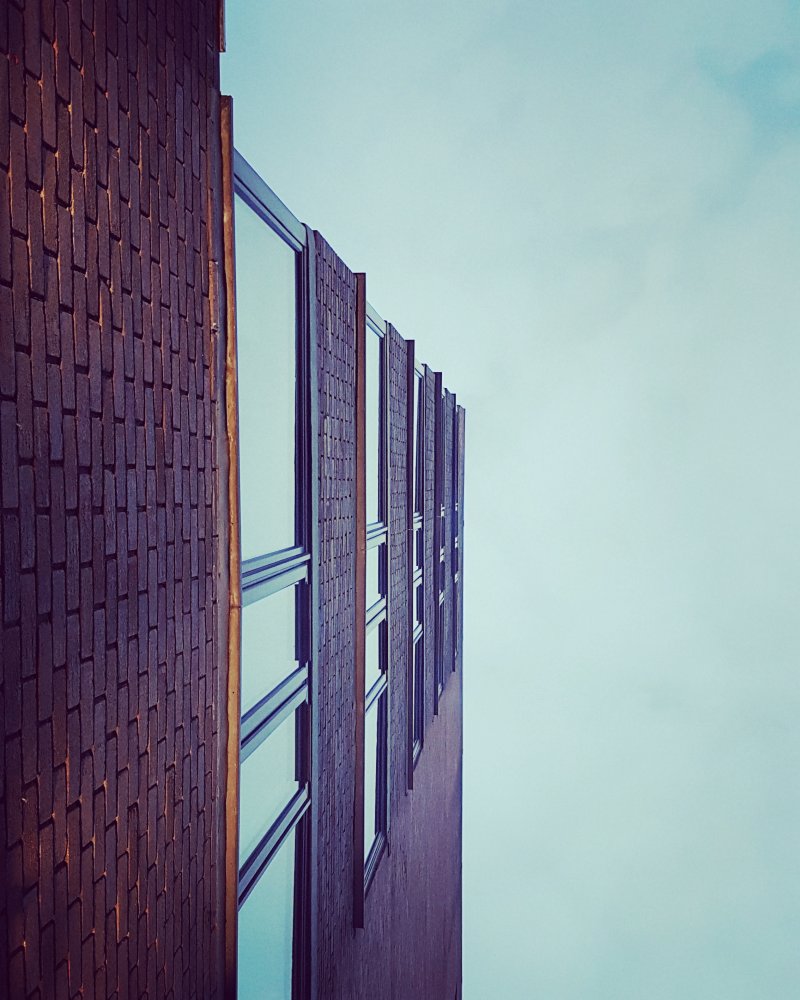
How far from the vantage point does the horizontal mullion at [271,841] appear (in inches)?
204

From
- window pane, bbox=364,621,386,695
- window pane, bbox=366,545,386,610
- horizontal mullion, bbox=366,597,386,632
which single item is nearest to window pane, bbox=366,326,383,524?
window pane, bbox=366,545,386,610

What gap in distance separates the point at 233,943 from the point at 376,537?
5.97 metres

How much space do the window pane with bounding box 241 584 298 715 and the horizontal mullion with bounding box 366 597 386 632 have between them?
3339mm

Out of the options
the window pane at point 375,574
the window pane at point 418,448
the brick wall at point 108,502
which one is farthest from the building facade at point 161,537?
the window pane at point 418,448

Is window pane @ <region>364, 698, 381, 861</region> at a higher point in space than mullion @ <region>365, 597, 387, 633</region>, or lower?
lower

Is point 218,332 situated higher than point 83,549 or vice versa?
point 218,332

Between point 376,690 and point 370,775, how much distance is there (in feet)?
3.68

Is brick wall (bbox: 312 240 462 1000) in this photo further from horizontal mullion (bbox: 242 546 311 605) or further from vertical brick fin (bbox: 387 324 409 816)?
horizontal mullion (bbox: 242 546 311 605)

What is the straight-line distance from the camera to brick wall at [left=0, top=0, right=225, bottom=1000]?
8.47 ft

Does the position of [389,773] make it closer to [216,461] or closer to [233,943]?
[233,943]

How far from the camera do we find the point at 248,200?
5270mm

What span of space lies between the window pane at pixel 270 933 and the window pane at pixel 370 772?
302 centimetres

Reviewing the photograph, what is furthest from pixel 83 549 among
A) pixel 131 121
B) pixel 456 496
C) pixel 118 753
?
pixel 456 496

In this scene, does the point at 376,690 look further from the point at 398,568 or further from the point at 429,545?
the point at 429,545
